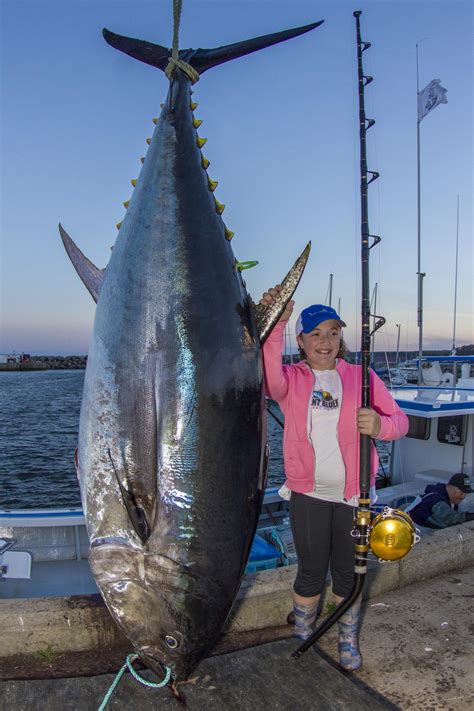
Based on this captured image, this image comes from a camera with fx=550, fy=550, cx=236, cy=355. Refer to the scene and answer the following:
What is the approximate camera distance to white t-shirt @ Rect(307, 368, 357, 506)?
253 cm

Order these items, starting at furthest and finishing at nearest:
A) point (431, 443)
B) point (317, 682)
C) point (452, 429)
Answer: point (431, 443)
point (452, 429)
point (317, 682)

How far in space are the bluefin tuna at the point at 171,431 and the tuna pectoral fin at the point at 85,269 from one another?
83 millimetres

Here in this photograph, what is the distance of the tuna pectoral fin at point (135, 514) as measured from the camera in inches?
65.9

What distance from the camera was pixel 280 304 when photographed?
2.01m

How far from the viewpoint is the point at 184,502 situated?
169 centimetres

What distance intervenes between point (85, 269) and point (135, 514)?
2.98 ft

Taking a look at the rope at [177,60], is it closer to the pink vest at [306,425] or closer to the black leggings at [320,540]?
the pink vest at [306,425]

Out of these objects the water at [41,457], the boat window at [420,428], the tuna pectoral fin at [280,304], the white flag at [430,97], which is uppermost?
the white flag at [430,97]

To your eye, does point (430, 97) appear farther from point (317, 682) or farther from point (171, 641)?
point (171, 641)

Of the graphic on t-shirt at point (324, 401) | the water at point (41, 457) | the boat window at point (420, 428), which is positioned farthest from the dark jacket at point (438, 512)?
the water at point (41, 457)

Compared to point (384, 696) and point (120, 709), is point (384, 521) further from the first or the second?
point (120, 709)

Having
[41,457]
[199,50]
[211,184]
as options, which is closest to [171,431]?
[211,184]

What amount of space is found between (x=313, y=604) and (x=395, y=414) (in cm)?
99

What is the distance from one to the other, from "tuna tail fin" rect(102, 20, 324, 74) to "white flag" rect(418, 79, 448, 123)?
988cm
